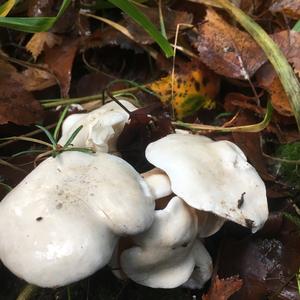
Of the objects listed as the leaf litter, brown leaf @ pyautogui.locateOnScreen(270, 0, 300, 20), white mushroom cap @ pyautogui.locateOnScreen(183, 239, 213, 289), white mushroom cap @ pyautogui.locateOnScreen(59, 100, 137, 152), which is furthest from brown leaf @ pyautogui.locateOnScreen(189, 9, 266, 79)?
white mushroom cap @ pyautogui.locateOnScreen(183, 239, 213, 289)

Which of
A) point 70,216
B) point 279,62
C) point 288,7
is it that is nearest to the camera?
point 70,216

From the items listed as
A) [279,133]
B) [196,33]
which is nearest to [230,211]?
[279,133]

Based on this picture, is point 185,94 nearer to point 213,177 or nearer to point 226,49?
point 226,49

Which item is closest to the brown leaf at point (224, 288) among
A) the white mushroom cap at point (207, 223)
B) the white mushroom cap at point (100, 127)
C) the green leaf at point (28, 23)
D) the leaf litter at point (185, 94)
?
the leaf litter at point (185, 94)

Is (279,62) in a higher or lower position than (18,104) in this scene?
higher

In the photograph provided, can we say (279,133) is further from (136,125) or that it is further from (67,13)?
(67,13)

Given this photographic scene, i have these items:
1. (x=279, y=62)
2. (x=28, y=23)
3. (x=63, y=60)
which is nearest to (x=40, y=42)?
(x=63, y=60)

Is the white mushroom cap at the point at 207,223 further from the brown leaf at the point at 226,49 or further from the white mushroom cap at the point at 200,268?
the brown leaf at the point at 226,49

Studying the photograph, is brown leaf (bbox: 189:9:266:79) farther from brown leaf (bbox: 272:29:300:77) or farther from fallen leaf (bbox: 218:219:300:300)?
fallen leaf (bbox: 218:219:300:300)

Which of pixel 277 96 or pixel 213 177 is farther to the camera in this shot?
pixel 277 96
